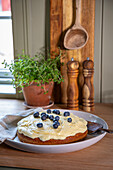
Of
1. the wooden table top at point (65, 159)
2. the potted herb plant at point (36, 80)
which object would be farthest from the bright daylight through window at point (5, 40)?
the wooden table top at point (65, 159)

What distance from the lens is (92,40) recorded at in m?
1.47

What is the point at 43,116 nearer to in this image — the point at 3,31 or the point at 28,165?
the point at 28,165

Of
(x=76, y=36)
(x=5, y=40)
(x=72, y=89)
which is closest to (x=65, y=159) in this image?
(x=72, y=89)

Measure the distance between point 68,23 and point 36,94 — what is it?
0.54 m

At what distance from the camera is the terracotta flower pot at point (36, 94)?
1376 mm

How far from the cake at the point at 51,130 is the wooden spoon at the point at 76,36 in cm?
61

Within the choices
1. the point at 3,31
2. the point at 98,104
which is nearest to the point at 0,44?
the point at 3,31

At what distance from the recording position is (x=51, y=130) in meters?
0.93

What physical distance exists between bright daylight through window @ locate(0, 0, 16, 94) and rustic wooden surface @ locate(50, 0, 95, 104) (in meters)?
0.44

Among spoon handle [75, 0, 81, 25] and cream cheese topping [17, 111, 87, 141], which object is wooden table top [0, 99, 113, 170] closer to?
cream cheese topping [17, 111, 87, 141]

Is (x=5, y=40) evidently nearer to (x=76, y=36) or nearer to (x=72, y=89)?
(x=76, y=36)

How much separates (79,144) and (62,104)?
0.70 meters

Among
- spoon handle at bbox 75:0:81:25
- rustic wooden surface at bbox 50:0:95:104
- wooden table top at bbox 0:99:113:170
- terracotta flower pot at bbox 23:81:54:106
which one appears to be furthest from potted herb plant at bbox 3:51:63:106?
wooden table top at bbox 0:99:113:170

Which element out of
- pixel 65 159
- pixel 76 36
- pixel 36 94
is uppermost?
pixel 76 36
